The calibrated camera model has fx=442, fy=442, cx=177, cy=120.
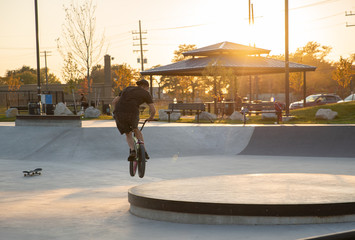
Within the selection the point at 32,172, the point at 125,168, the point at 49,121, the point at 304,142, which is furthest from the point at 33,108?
the point at 304,142

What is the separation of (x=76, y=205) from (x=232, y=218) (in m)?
2.75

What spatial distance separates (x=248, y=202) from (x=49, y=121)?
14.9 m

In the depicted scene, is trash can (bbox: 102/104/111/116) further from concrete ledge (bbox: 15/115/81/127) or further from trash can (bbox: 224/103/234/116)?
concrete ledge (bbox: 15/115/81/127)

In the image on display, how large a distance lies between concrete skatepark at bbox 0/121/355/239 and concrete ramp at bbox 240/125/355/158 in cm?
3

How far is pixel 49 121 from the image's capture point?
18.8 metres

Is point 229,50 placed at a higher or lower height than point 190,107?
higher

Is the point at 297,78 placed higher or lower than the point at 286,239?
higher

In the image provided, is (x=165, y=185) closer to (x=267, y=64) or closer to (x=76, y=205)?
(x=76, y=205)

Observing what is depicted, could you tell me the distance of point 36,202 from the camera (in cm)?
726

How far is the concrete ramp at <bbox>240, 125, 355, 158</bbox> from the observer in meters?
13.6

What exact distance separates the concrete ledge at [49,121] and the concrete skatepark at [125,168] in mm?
882

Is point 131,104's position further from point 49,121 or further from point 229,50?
point 229,50

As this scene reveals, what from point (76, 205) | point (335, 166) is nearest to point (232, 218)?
point (76, 205)

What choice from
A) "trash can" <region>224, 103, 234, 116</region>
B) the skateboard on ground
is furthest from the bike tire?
"trash can" <region>224, 103, 234, 116</region>
